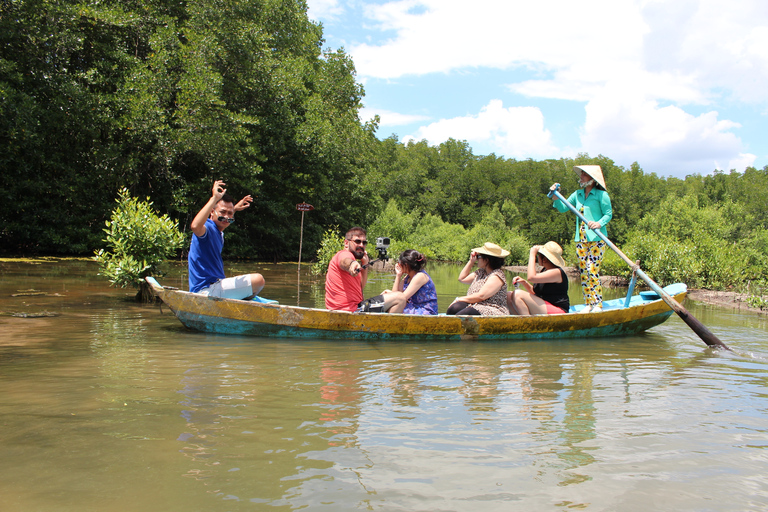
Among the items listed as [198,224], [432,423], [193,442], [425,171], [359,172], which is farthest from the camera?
[425,171]

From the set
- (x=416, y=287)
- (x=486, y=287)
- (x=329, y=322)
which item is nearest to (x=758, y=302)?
(x=486, y=287)

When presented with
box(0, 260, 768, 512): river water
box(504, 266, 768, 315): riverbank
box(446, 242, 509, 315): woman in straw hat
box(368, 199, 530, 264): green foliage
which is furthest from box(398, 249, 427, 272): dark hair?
box(368, 199, 530, 264): green foliage

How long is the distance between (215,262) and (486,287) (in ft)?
11.1

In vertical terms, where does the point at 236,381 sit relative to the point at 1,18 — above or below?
below

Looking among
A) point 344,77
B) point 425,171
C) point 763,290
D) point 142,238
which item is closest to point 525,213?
point 425,171

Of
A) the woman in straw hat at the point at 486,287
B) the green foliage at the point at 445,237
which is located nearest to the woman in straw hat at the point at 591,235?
the woman in straw hat at the point at 486,287

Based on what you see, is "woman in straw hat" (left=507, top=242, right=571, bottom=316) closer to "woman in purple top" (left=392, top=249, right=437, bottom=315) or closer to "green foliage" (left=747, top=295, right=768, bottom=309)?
"woman in purple top" (left=392, top=249, right=437, bottom=315)

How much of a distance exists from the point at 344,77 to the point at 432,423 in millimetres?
31256

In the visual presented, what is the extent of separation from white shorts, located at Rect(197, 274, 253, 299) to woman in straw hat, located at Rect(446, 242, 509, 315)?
2.60 m

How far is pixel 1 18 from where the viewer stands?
16.0 m

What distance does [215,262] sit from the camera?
22.7 feet

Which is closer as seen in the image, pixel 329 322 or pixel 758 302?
pixel 329 322

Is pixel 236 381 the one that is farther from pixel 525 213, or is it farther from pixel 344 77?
pixel 525 213

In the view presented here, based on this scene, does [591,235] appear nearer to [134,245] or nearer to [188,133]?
[134,245]
